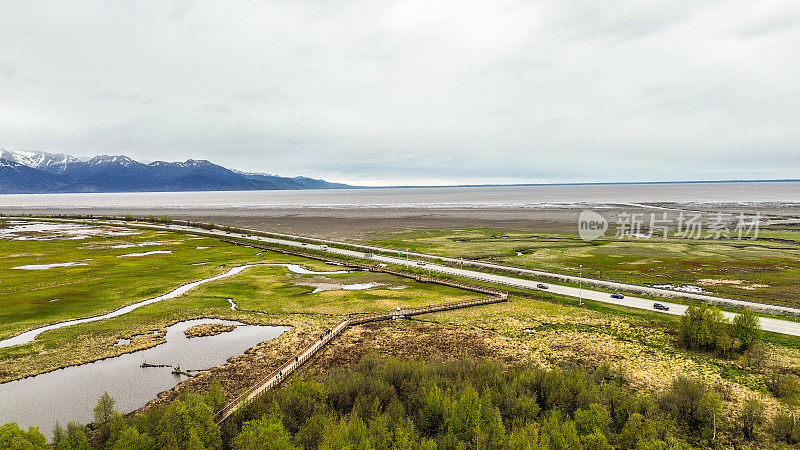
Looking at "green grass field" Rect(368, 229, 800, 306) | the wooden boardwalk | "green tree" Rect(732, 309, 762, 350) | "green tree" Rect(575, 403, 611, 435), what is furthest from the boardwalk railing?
"green grass field" Rect(368, 229, 800, 306)

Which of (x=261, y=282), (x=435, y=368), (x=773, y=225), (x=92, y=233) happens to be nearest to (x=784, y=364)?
(x=435, y=368)

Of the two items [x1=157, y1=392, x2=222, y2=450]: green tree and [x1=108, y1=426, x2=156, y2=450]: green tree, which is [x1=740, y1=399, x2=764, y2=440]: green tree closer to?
[x1=157, y1=392, x2=222, y2=450]: green tree

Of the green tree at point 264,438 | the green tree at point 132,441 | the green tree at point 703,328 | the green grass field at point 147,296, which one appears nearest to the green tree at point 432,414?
the green tree at point 264,438

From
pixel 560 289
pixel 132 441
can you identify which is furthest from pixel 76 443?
pixel 560 289

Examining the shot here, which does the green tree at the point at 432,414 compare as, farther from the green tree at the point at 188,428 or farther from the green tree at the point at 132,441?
the green tree at the point at 132,441

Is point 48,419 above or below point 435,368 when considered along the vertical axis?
below

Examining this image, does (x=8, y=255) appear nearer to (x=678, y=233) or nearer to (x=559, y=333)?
(x=559, y=333)
